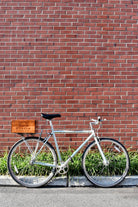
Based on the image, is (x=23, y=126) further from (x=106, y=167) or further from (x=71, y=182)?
(x=106, y=167)

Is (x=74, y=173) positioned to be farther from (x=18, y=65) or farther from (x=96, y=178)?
(x=18, y=65)

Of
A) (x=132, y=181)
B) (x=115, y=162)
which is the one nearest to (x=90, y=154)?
(x=115, y=162)

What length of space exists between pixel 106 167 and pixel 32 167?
1140mm

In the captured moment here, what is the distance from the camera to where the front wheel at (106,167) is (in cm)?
366

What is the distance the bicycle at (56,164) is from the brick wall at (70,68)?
0.63 metres

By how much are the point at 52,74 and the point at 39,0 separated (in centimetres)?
138

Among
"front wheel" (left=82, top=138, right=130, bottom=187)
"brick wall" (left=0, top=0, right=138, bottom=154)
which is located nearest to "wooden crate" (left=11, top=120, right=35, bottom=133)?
"brick wall" (left=0, top=0, right=138, bottom=154)

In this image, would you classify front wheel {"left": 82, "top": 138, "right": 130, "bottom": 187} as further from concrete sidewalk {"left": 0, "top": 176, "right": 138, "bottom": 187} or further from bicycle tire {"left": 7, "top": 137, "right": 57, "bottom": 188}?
bicycle tire {"left": 7, "top": 137, "right": 57, "bottom": 188}

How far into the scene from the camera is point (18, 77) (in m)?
4.45

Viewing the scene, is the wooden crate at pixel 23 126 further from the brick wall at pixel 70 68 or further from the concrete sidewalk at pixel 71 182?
the concrete sidewalk at pixel 71 182

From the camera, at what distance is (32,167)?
3793 millimetres

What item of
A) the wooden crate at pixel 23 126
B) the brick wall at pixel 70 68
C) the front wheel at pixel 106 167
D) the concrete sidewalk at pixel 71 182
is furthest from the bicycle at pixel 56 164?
the brick wall at pixel 70 68

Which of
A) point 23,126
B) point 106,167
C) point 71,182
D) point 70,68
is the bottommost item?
point 71,182

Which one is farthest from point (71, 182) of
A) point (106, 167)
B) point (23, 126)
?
point (23, 126)
